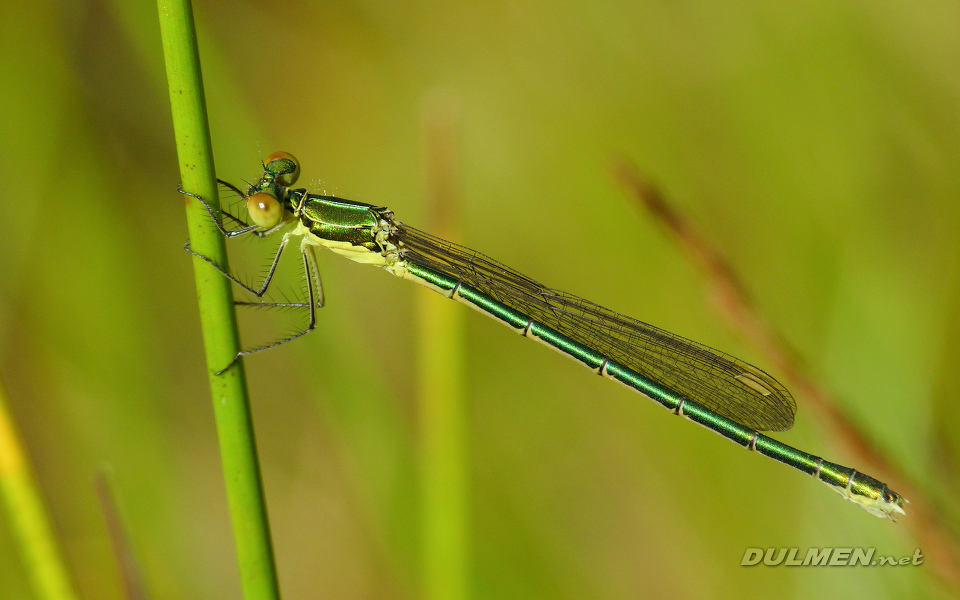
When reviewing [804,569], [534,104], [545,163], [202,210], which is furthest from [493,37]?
[804,569]

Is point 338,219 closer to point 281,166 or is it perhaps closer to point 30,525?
point 281,166

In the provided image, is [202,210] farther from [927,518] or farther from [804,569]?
[804,569]

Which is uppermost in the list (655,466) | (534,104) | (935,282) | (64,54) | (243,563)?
(534,104)

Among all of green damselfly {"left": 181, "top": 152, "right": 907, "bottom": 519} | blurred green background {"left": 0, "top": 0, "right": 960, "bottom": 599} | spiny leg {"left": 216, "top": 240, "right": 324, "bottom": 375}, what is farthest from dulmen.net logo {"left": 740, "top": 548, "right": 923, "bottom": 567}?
spiny leg {"left": 216, "top": 240, "right": 324, "bottom": 375}

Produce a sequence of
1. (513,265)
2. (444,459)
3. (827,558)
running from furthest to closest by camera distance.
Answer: (513,265) < (827,558) < (444,459)

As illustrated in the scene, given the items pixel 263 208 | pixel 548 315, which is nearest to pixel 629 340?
pixel 548 315

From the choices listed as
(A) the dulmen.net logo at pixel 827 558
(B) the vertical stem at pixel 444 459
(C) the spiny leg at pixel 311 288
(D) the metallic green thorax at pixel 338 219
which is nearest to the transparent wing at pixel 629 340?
(D) the metallic green thorax at pixel 338 219

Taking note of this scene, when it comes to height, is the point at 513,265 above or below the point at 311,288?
above
